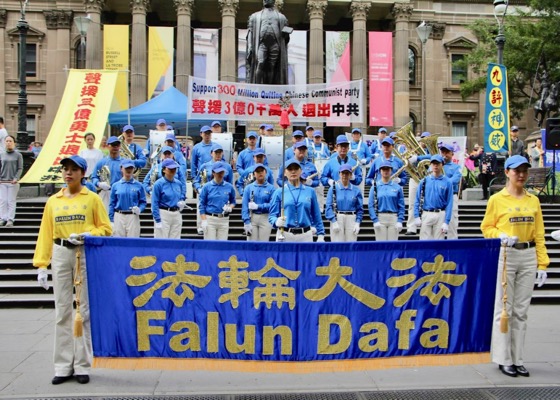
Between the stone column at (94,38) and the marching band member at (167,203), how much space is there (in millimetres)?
32042

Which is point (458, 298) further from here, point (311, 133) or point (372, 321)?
point (311, 133)

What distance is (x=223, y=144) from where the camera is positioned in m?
14.5

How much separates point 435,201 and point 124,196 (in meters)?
5.76

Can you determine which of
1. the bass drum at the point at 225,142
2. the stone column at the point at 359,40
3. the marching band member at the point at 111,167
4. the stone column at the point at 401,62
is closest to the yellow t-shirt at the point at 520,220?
the marching band member at the point at 111,167

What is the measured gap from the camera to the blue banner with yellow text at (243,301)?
226 inches

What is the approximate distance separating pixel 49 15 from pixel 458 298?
43.9m

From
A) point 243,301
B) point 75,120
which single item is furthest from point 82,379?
Answer: point 75,120

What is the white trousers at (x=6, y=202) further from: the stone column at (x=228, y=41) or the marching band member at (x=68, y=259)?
the stone column at (x=228, y=41)

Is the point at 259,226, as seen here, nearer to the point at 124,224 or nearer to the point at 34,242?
the point at 124,224

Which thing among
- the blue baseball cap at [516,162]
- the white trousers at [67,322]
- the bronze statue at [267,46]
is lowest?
the white trousers at [67,322]

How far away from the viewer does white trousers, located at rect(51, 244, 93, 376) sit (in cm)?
570

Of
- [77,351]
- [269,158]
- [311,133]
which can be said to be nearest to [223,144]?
[269,158]

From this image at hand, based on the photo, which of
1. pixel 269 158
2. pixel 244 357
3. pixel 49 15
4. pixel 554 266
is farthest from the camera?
pixel 49 15

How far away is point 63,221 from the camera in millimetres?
5824
